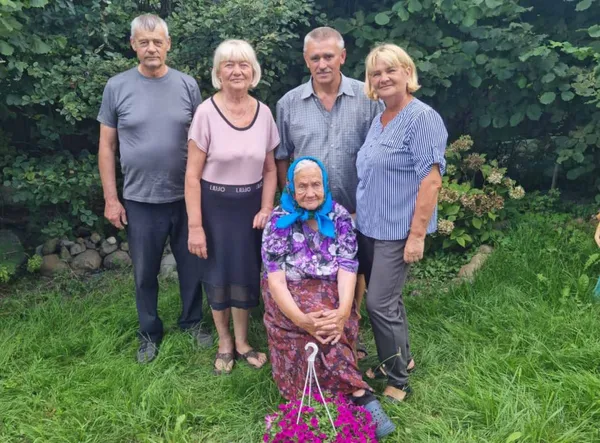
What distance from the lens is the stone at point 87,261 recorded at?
4684mm

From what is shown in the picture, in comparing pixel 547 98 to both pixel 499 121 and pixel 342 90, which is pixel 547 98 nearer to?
pixel 499 121

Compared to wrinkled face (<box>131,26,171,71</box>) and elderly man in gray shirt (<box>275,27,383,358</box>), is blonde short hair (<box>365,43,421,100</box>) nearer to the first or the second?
elderly man in gray shirt (<box>275,27,383,358</box>)

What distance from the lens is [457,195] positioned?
14.4 feet

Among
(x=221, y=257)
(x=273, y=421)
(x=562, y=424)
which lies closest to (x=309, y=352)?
(x=273, y=421)

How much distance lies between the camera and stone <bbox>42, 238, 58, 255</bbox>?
4699mm

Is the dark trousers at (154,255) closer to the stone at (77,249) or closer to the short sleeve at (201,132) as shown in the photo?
the short sleeve at (201,132)

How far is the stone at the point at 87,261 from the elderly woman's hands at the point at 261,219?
2414 millimetres

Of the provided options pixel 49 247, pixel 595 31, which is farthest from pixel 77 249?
pixel 595 31

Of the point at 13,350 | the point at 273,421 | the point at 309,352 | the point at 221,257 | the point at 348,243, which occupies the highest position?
the point at 348,243

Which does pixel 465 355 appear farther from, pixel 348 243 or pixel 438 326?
pixel 348 243

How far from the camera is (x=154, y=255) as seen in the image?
10.4 ft

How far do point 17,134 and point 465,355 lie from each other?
385 cm

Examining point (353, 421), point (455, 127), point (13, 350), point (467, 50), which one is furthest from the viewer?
point (455, 127)

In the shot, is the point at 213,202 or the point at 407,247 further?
the point at 213,202
